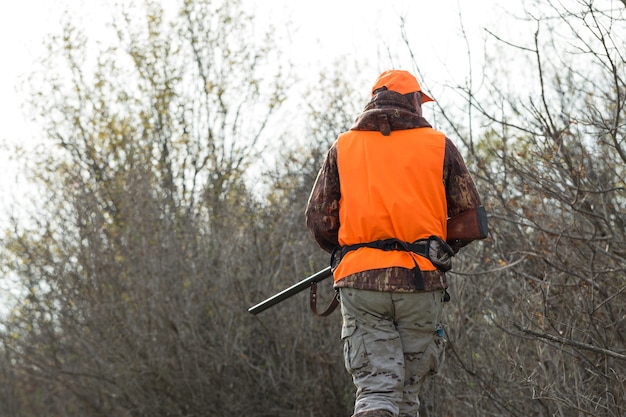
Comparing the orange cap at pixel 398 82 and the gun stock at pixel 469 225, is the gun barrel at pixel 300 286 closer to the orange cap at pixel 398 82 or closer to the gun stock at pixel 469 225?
the gun stock at pixel 469 225

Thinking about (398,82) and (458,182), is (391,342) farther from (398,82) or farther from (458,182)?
(398,82)

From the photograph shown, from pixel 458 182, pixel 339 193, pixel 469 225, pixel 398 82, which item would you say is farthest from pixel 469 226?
pixel 398 82

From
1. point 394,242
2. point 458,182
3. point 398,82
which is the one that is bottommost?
point 394,242

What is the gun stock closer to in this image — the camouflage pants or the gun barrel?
the camouflage pants

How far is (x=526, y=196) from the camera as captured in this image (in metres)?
7.49

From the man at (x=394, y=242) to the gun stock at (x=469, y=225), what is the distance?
0.04 metres

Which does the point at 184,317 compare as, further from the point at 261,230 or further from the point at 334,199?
the point at 334,199

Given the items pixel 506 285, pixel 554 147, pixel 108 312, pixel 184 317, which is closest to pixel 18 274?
pixel 108 312

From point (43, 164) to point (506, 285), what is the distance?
723cm

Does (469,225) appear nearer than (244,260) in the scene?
Yes

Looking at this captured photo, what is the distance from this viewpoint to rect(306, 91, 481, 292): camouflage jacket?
16.1ft

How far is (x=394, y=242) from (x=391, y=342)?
1.46 feet

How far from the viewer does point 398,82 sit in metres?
5.19

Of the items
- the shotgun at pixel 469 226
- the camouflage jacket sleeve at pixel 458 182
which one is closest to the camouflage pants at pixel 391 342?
the shotgun at pixel 469 226
